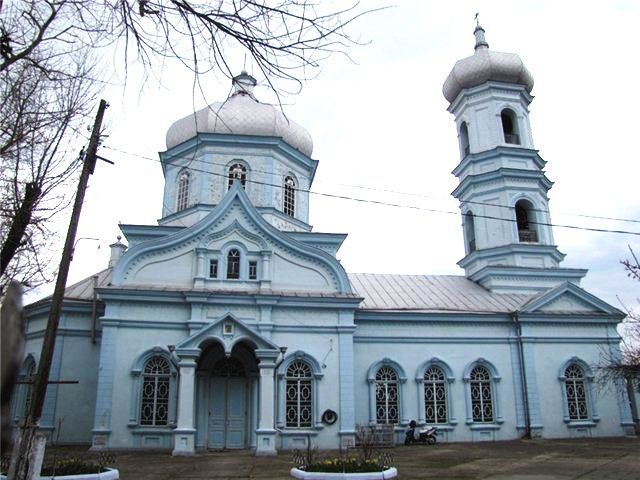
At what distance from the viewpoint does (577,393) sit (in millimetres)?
20797

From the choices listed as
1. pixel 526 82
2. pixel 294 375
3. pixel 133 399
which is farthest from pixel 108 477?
pixel 526 82

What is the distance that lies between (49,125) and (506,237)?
726 inches

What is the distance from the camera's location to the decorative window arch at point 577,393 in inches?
804

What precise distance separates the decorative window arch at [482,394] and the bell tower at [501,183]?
155 inches

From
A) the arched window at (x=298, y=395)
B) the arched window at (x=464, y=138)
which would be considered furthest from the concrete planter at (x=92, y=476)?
the arched window at (x=464, y=138)

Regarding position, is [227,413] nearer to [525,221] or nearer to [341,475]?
[341,475]

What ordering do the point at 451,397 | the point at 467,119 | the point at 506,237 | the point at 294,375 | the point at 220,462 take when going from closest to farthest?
the point at 220,462
the point at 294,375
the point at 451,397
the point at 506,237
the point at 467,119

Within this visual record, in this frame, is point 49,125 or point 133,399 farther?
point 133,399

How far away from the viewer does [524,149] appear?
24.3 meters

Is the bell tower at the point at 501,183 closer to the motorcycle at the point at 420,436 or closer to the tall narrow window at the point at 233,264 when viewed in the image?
the motorcycle at the point at 420,436

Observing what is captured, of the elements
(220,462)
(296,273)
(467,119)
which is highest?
(467,119)

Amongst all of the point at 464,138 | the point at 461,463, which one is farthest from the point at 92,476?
the point at 464,138

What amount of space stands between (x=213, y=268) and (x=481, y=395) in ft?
33.6

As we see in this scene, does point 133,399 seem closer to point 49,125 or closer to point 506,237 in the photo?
point 49,125
